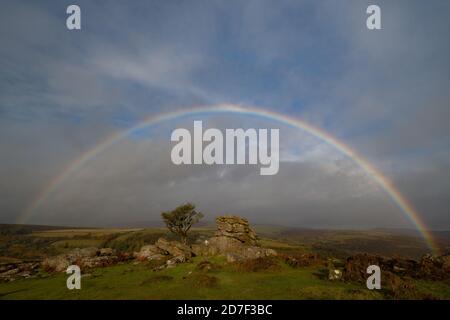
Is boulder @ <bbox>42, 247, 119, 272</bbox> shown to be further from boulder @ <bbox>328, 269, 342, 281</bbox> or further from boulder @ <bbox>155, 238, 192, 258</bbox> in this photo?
boulder @ <bbox>328, 269, 342, 281</bbox>

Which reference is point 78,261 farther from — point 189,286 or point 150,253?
point 189,286

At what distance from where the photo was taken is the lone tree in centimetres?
5669

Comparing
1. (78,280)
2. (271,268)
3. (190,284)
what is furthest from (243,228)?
(78,280)

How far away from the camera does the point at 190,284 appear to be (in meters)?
24.2

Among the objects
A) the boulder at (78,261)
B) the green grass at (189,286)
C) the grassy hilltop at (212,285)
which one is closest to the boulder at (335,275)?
the grassy hilltop at (212,285)

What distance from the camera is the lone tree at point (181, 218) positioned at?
186 feet

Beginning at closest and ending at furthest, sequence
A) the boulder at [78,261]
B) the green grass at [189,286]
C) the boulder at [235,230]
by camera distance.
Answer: the green grass at [189,286]
the boulder at [78,261]
the boulder at [235,230]

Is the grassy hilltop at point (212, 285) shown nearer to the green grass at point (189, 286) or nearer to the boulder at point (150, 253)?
the green grass at point (189, 286)

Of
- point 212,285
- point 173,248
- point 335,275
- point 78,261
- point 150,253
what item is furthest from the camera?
point 173,248

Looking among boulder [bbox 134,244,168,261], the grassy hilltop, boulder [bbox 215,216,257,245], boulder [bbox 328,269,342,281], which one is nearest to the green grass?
the grassy hilltop

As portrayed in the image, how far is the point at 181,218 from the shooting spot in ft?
187

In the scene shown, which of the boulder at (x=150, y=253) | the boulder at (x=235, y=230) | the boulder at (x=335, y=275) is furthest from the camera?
the boulder at (x=235, y=230)

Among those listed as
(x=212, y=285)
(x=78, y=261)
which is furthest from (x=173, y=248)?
(x=212, y=285)
